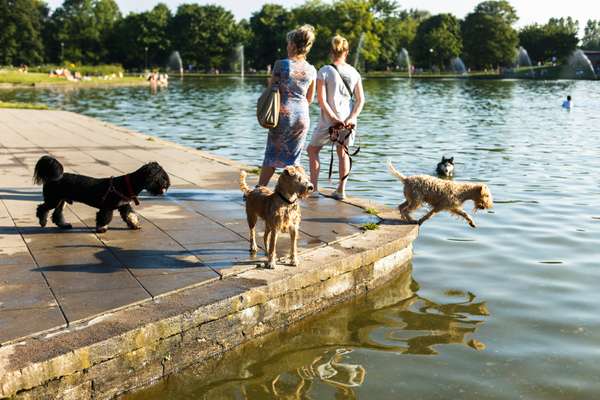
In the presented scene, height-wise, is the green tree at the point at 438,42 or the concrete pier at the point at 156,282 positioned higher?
the green tree at the point at 438,42

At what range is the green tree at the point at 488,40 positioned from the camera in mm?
97812

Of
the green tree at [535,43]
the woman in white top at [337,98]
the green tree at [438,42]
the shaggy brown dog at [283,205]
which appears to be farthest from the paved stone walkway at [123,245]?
the green tree at [535,43]

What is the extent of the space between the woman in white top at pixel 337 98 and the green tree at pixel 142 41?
109 m

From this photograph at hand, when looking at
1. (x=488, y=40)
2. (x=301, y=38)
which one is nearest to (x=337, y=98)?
(x=301, y=38)

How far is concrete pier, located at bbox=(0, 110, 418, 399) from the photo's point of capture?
12.7 feet

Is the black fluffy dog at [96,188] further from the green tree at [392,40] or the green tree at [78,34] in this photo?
the green tree at [78,34]

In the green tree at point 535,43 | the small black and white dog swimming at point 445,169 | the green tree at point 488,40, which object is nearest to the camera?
the small black and white dog swimming at point 445,169

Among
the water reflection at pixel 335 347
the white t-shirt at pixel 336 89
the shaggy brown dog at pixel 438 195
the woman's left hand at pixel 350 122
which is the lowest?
the water reflection at pixel 335 347

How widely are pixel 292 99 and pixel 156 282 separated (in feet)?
9.82

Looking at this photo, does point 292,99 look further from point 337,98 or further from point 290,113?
point 337,98

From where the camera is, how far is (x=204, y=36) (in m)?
111

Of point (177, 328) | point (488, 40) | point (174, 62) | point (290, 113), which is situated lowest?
point (177, 328)

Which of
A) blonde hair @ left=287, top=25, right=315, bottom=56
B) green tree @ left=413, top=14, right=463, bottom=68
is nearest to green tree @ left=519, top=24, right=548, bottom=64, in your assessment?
green tree @ left=413, top=14, right=463, bottom=68

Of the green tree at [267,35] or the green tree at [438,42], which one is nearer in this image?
the green tree at [438,42]
